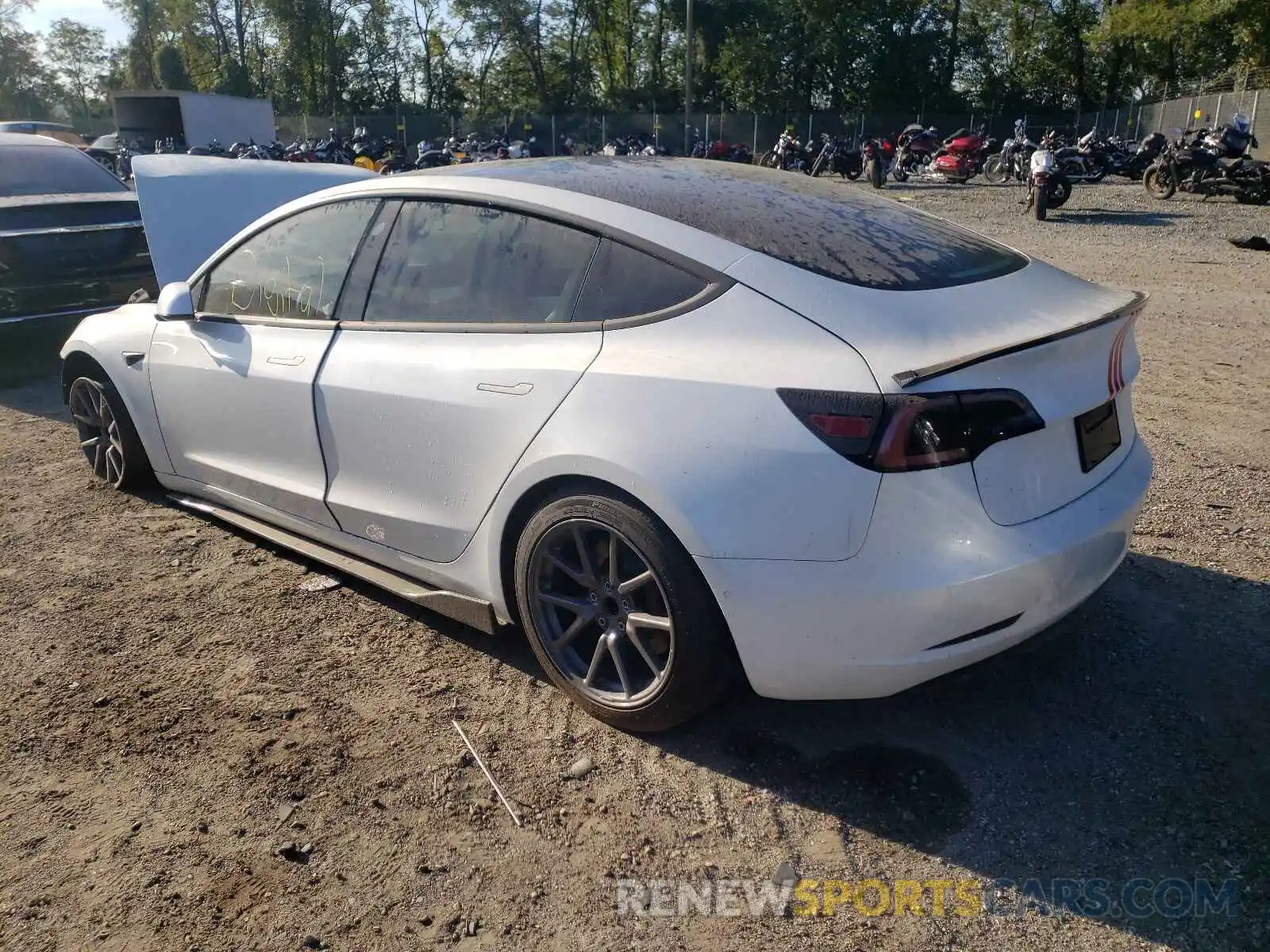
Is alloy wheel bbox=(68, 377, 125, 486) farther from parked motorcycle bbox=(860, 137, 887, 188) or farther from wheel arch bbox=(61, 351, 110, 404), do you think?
parked motorcycle bbox=(860, 137, 887, 188)

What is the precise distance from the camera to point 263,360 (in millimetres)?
3664

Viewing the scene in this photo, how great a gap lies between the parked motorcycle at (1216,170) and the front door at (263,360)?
17.7 meters

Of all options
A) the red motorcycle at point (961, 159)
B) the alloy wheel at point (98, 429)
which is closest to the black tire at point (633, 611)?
the alloy wheel at point (98, 429)

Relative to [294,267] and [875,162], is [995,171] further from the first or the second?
[294,267]

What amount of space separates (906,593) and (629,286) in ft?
3.69

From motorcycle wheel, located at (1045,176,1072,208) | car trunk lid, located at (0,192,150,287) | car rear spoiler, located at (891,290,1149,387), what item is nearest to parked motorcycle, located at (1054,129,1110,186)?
motorcycle wheel, located at (1045,176,1072,208)

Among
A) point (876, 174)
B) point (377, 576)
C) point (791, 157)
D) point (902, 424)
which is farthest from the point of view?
point (791, 157)

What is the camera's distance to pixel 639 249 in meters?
2.75

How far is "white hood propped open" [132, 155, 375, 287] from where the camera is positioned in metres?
5.63

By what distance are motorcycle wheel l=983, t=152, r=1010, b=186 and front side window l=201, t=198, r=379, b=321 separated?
21574 millimetres

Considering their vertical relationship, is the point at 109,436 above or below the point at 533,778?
above

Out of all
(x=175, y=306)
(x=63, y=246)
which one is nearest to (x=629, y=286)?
(x=175, y=306)

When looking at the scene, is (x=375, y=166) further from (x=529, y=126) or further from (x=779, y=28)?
(x=779, y=28)

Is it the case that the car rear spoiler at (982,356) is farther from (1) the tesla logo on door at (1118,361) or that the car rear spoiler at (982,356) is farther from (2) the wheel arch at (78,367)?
(2) the wheel arch at (78,367)
